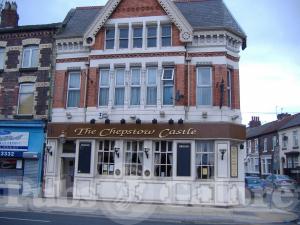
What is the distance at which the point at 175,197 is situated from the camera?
65.3ft

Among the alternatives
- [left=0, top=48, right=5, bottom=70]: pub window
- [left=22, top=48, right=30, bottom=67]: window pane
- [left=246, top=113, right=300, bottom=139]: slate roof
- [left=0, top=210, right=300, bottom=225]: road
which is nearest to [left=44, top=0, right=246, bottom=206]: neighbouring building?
[left=22, top=48, right=30, bottom=67]: window pane

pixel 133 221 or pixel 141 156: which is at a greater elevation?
pixel 141 156

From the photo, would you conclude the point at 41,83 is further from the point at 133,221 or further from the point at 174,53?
the point at 133,221

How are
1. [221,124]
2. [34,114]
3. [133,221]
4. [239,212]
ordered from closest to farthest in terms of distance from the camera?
[133,221]
[239,212]
[221,124]
[34,114]

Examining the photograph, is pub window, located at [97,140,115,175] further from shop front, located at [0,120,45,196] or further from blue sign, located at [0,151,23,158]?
blue sign, located at [0,151,23,158]

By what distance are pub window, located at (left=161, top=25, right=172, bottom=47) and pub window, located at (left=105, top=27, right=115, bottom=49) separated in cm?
292

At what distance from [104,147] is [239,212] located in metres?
8.25

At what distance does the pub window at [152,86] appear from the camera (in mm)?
21234

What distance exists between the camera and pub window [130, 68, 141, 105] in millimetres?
21516

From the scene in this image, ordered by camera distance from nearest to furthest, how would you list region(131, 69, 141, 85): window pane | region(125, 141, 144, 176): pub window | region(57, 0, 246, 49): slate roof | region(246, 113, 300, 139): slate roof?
region(125, 141, 144, 176): pub window, region(57, 0, 246, 49): slate roof, region(131, 69, 141, 85): window pane, region(246, 113, 300, 139): slate roof

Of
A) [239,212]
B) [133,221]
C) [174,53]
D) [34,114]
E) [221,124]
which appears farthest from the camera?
[34,114]

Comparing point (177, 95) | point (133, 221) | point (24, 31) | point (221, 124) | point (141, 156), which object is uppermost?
point (24, 31)

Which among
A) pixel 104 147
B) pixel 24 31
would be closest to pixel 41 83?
pixel 24 31

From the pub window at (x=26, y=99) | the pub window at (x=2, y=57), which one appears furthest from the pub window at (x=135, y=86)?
the pub window at (x=2, y=57)
